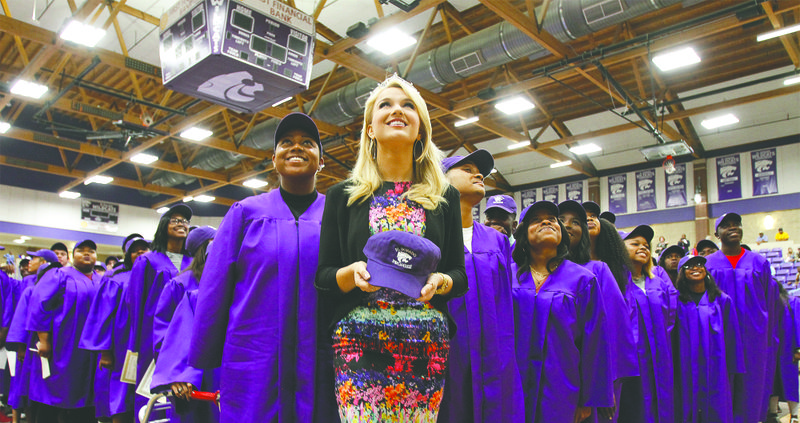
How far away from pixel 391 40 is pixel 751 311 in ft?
19.7

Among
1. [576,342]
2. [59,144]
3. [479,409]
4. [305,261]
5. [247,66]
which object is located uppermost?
[59,144]

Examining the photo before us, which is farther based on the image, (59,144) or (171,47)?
(59,144)

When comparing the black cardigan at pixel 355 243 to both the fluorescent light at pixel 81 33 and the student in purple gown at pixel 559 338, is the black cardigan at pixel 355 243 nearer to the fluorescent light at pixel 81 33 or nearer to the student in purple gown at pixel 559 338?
the student in purple gown at pixel 559 338

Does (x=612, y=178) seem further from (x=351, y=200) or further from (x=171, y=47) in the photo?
(x=351, y=200)

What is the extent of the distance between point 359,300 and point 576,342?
1.82m

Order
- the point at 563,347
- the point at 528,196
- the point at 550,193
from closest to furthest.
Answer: the point at 563,347
the point at 550,193
the point at 528,196

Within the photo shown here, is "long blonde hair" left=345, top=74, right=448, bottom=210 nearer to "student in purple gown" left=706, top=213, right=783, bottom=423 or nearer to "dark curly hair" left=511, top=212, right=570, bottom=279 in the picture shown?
"dark curly hair" left=511, top=212, right=570, bottom=279

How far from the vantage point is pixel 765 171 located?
1482 centimetres

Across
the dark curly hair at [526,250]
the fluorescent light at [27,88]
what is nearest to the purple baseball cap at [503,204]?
the dark curly hair at [526,250]

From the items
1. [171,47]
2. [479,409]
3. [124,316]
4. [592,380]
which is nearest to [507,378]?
[479,409]

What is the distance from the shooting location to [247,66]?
21.5 feet

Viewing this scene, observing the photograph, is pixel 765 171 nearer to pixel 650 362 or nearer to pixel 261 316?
pixel 650 362

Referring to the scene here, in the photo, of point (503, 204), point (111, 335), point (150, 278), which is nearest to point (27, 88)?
point (111, 335)

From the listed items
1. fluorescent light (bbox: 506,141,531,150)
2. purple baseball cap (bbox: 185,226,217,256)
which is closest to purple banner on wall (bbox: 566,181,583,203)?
fluorescent light (bbox: 506,141,531,150)
